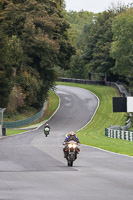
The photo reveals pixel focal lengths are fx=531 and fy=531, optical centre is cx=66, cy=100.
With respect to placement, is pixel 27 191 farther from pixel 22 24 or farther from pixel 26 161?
pixel 22 24

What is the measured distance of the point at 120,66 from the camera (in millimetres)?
101875

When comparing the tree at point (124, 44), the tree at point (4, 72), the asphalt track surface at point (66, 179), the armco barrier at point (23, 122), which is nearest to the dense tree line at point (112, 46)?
the tree at point (124, 44)

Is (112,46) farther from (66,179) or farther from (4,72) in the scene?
(66,179)

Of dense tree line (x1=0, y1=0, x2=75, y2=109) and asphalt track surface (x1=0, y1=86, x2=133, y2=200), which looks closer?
asphalt track surface (x1=0, y1=86, x2=133, y2=200)

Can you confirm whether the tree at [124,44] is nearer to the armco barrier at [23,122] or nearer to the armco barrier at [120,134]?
the armco barrier at [23,122]

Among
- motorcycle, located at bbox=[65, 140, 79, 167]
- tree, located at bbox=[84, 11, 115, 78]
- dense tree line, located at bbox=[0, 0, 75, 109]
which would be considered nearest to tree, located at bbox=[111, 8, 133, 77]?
tree, located at bbox=[84, 11, 115, 78]

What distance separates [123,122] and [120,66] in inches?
1023

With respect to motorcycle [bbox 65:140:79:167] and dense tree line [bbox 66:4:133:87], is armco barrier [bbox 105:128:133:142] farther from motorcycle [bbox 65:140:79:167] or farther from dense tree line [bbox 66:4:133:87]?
dense tree line [bbox 66:4:133:87]

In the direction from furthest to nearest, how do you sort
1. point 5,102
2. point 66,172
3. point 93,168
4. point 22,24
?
point 22,24, point 5,102, point 93,168, point 66,172

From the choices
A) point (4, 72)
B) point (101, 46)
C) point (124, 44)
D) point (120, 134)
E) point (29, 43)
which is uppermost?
point (101, 46)

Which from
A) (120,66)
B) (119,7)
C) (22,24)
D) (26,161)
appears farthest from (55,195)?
(119,7)

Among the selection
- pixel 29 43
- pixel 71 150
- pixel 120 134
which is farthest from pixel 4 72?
pixel 71 150

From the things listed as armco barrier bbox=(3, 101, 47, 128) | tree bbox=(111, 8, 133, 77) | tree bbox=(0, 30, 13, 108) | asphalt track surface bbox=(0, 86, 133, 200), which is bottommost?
armco barrier bbox=(3, 101, 47, 128)

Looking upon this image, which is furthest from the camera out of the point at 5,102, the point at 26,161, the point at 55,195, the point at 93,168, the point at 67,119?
the point at 67,119
